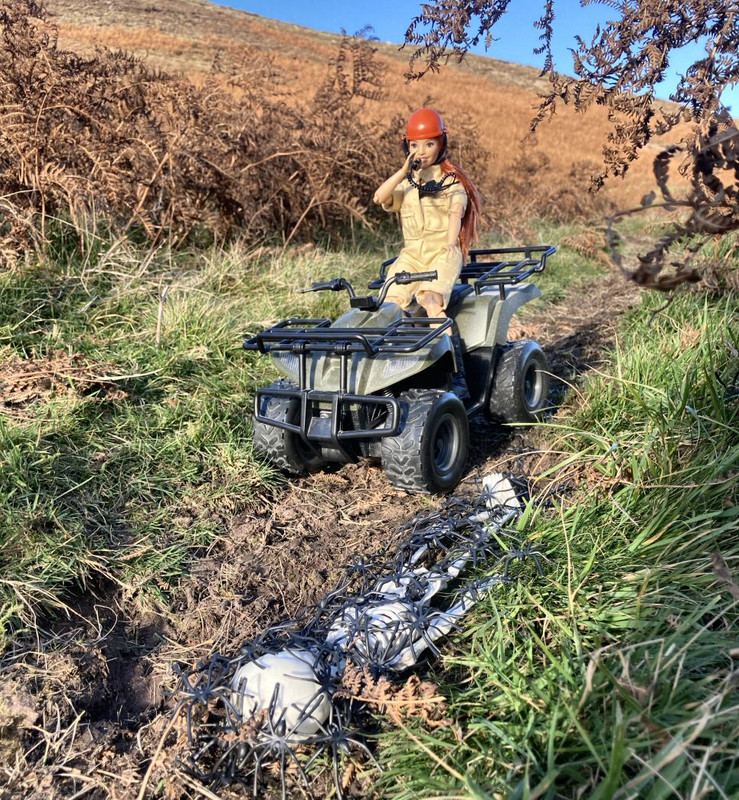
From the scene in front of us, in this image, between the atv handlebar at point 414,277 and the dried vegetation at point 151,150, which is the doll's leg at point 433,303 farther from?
the dried vegetation at point 151,150

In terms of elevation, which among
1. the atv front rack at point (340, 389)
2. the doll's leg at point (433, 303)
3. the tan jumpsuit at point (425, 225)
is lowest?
the atv front rack at point (340, 389)

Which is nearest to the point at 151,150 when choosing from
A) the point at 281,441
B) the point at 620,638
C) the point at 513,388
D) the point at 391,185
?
the point at 391,185

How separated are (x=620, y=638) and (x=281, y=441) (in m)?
1.92

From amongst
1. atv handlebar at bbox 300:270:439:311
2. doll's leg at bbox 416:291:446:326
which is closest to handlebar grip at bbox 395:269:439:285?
atv handlebar at bbox 300:270:439:311

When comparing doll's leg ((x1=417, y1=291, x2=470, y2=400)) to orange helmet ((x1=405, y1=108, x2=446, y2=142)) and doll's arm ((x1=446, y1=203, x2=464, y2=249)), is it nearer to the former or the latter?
doll's arm ((x1=446, y1=203, x2=464, y2=249))

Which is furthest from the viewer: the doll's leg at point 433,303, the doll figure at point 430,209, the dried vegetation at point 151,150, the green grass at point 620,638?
the dried vegetation at point 151,150

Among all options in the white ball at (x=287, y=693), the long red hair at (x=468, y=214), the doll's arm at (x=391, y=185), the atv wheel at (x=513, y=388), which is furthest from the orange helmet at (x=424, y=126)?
the white ball at (x=287, y=693)

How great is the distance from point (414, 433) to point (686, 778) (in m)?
1.83

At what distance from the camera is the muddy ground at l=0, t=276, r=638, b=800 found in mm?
2100

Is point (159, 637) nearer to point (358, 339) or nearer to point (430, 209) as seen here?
point (358, 339)

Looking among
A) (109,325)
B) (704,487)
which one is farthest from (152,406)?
(704,487)

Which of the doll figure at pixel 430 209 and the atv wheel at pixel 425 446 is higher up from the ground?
the doll figure at pixel 430 209

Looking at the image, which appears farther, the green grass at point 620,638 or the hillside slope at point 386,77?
the hillside slope at point 386,77

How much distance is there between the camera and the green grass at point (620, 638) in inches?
67.2
